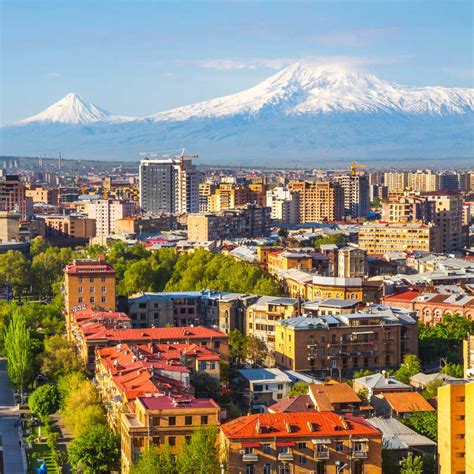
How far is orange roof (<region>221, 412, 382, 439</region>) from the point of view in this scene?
25438 millimetres

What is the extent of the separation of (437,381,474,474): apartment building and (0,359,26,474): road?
398 inches

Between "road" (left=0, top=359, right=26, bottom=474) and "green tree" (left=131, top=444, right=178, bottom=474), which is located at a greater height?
"green tree" (left=131, top=444, right=178, bottom=474)

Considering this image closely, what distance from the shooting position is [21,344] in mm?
38688

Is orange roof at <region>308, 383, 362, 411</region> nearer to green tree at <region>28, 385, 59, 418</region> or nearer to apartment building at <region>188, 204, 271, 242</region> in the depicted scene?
green tree at <region>28, 385, 59, 418</region>

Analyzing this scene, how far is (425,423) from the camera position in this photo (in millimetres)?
29719

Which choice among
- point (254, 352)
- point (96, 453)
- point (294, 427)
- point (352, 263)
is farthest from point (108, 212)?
point (294, 427)

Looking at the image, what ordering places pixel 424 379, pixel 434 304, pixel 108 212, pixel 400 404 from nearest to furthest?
pixel 400 404
pixel 424 379
pixel 434 304
pixel 108 212

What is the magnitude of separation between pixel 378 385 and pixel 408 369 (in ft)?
14.1

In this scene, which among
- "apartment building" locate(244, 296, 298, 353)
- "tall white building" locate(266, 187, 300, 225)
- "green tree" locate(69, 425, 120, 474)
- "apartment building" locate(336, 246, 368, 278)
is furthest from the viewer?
"tall white building" locate(266, 187, 300, 225)

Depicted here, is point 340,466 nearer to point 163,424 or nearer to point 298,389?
point 163,424

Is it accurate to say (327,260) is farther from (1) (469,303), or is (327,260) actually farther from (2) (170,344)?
(2) (170,344)

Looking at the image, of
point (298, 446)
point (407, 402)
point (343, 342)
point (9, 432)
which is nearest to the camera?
point (298, 446)

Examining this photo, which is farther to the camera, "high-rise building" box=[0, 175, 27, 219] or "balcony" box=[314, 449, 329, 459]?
"high-rise building" box=[0, 175, 27, 219]

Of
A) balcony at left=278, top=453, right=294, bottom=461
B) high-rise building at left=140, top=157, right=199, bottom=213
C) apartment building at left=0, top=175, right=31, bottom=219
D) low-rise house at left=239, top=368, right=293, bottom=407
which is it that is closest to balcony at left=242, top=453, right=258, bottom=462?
balcony at left=278, top=453, right=294, bottom=461
